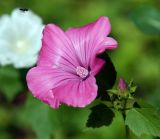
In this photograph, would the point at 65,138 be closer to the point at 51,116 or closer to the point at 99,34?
the point at 51,116

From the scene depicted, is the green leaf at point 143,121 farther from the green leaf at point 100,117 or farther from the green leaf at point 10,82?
the green leaf at point 10,82

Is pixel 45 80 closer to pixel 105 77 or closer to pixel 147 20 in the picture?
pixel 105 77

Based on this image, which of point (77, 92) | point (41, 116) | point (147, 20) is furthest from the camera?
point (147, 20)

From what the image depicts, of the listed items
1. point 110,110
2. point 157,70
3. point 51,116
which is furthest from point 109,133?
point 110,110

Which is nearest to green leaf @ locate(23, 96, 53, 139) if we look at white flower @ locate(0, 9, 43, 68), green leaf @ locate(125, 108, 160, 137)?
white flower @ locate(0, 9, 43, 68)

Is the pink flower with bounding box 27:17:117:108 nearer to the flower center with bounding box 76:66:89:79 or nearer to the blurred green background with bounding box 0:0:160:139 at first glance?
the flower center with bounding box 76:66:89:79

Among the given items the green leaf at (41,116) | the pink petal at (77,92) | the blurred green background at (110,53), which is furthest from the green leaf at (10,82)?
the pink petal at (77,92)

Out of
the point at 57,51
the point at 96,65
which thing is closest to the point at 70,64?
the point at 57,51
